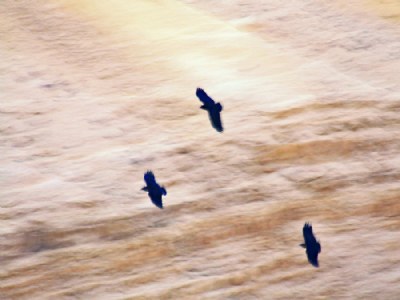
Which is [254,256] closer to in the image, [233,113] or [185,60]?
[233,113]

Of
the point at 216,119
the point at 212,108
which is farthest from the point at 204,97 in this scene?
the point at 216,119

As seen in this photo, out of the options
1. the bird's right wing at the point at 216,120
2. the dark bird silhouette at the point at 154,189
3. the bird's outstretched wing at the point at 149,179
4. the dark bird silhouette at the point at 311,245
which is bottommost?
the dark bird silhouette at the point at 311,245

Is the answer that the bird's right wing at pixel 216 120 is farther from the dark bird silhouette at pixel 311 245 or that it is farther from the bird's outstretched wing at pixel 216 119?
the dark bird silhouette at pixel 311 245

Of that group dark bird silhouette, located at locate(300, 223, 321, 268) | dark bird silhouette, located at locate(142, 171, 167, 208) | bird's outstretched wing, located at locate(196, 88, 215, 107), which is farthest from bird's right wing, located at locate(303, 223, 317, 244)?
bird's outstretched wing, located at locate(196, 88, 215, 107)

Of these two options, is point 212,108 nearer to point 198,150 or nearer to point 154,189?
point 198,150

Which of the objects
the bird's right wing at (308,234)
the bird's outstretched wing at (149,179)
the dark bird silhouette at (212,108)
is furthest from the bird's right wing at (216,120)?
the bird's right wing at (308,234)

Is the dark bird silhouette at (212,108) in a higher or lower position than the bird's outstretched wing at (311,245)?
higher

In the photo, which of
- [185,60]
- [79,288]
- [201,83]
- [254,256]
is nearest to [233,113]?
[201,83]

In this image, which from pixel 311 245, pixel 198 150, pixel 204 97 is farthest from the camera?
pixel 204 97
